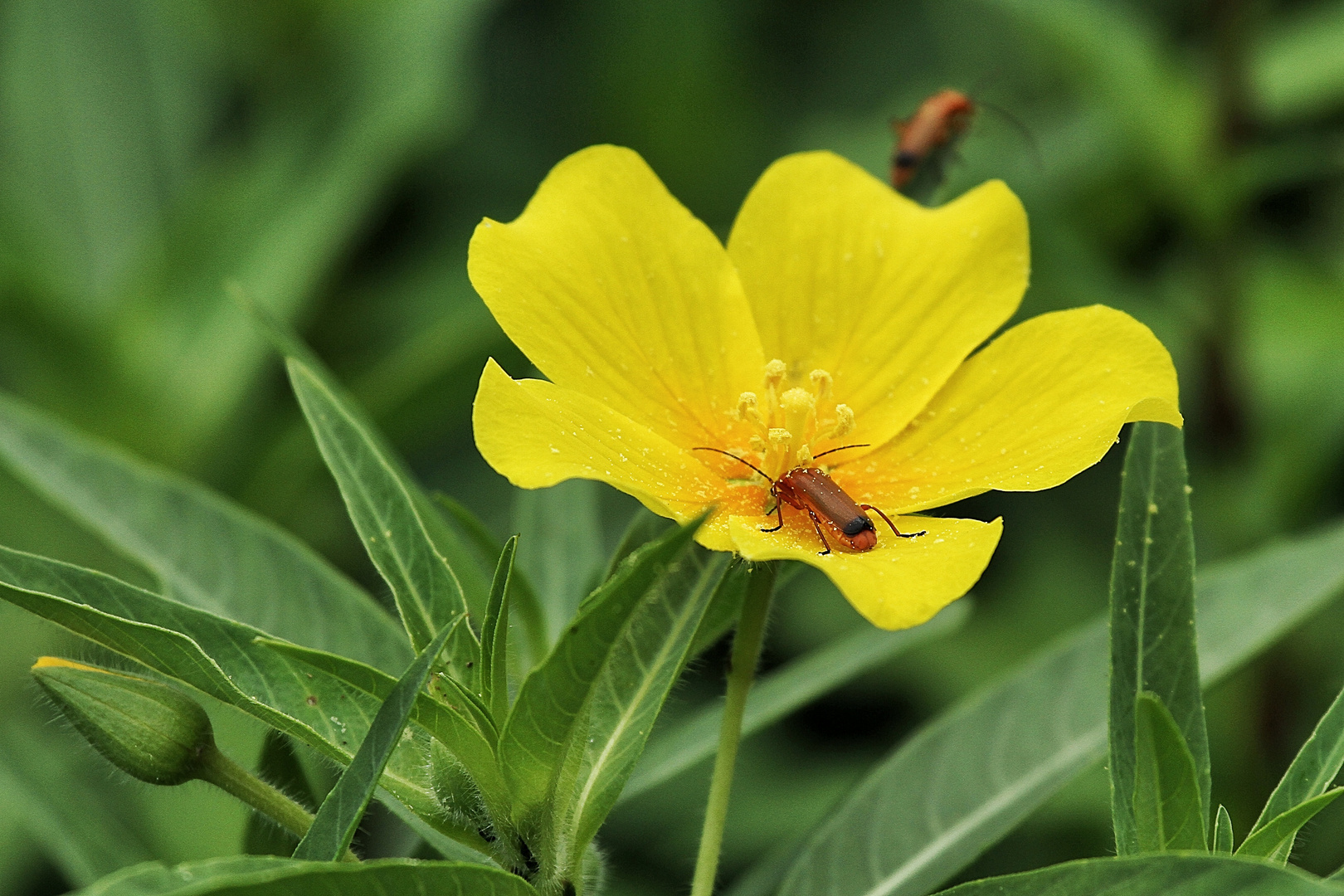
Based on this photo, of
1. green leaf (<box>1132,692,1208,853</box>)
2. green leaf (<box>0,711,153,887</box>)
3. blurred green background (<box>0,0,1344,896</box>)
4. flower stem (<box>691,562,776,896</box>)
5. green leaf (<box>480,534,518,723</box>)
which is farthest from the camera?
blurred green background (<box>0,0,1344,896</box>)

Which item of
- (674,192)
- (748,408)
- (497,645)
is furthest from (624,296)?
(674,192)

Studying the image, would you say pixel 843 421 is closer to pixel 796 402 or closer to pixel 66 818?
pixel 796 402

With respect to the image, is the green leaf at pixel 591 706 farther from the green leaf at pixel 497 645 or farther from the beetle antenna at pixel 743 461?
the beetle antenna at pixel 743 461

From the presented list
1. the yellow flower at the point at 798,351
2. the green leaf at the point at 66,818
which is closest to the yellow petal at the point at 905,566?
the yellow flower at the point at 798,351

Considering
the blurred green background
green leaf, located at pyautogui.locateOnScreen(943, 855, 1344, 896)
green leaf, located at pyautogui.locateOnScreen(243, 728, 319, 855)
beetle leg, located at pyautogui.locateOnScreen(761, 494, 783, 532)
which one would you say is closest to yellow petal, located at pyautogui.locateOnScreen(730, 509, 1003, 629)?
beetle leg, located at pyautogui.locateOnScreen(761, 494, 783, 532)

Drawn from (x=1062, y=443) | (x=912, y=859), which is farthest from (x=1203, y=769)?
(x=912, y=859)

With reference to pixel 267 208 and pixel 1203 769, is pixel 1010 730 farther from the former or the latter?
pixel 267 208

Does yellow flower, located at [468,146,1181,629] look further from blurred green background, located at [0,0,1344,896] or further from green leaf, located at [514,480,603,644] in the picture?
blurred green background, located at [0,0,1344,896]
